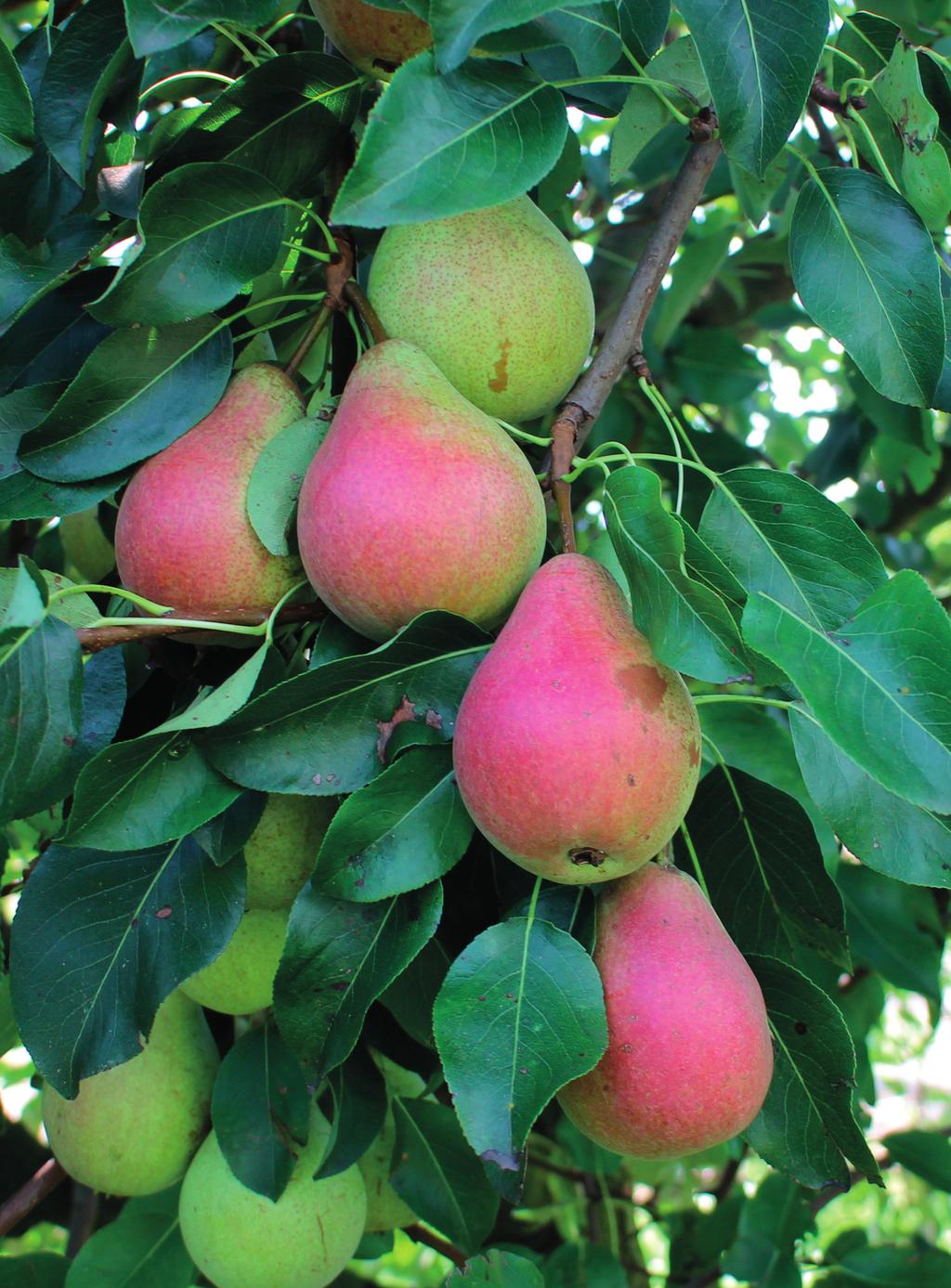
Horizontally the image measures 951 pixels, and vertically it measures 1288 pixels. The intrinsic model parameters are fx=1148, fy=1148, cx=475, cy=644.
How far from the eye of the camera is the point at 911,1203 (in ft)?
10.2

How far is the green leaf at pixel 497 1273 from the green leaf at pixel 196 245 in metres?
0.94

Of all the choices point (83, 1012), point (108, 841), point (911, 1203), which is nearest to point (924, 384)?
point (108, 841)

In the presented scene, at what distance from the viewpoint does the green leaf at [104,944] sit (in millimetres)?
999

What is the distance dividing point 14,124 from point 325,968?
808 millimetres

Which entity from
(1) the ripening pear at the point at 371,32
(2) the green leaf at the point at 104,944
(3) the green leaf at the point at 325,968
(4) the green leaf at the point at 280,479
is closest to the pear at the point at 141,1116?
(2) the green leaf at the point at 104,944

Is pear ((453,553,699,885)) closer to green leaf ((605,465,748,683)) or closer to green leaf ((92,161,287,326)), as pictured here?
green leaf ((605,465,748,683))

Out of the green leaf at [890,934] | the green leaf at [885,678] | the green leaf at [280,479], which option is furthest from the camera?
the green leaf at [890,934]

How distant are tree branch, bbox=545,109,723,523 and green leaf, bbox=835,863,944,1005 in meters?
0.92

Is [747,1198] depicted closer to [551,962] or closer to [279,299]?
[551,962]

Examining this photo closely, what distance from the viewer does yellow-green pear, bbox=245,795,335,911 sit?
3.67 ft

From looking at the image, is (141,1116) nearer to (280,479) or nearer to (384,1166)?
(384,1166)

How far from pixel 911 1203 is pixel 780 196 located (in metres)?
2.60

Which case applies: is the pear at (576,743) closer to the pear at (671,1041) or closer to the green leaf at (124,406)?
the pear at (671,1041)

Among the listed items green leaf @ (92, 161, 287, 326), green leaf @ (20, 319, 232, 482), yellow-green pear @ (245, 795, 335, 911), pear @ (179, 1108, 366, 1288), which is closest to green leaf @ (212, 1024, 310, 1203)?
pear @ (179, 1108, 366, 1288)
